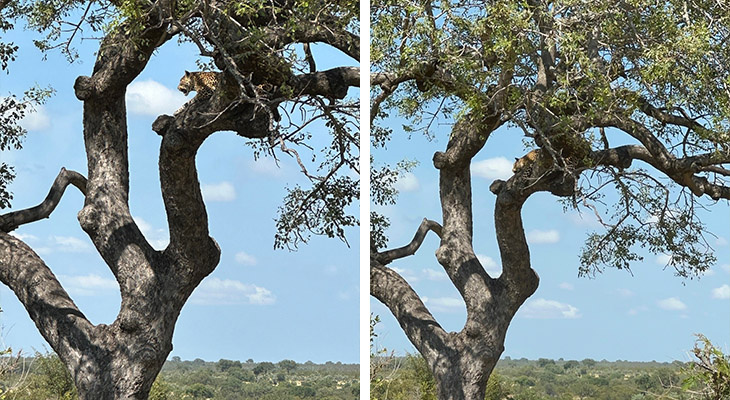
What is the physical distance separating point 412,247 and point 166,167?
1991mm

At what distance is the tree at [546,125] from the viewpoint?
466 cm

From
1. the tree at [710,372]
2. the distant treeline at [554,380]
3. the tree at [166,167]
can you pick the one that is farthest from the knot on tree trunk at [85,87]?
the tree at [710,372]

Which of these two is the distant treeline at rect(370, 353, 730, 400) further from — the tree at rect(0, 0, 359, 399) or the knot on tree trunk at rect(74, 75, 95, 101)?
the knot on tree trunk at rect(74, 75, 95, 101)

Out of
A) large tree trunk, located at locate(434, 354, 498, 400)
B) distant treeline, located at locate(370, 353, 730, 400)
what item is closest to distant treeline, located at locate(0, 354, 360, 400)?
distant treeline, located at locate(370, 353, 730, 400)

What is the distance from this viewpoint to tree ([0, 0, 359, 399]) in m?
4.39

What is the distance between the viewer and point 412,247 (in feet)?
19.5

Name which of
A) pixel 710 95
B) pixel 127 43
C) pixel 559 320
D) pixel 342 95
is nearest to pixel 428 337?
pixel 559 320

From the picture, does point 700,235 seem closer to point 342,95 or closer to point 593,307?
point 593,307

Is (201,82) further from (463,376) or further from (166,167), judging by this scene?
(463,376)

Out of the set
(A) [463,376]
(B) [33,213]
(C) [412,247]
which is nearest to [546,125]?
(C) [412,247]

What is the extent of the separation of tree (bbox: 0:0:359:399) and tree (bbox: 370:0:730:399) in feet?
1.67

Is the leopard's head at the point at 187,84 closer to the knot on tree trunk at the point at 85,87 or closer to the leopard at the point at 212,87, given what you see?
the leopard at the point at 212,87

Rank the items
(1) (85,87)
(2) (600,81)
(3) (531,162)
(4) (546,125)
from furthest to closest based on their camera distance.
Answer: (3) (531,162) < (1) (85,87) < (4) (546,125) < (2) (600,81)

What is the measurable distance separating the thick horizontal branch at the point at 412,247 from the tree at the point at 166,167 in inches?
→ 24.6
